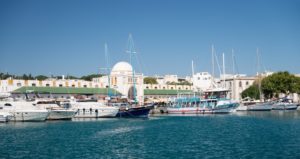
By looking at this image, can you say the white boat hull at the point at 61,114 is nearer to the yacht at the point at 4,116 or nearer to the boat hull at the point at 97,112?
the boat hull at the point at 97,112

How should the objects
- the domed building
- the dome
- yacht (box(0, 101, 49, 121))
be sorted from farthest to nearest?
the dome
the domed building
yacht (box(0, 101, 49, 121))

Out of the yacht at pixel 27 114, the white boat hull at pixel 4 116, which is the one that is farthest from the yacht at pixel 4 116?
the yacht at pixel 27 114

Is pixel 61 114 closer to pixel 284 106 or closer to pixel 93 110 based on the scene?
pixel 93 110

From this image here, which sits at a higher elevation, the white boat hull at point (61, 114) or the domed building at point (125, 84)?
the domed building at point (125, 84)

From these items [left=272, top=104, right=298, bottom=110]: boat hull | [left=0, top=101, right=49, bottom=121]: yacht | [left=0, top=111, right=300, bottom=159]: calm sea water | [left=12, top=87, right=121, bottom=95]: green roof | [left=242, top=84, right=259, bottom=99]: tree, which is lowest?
[left=0, top=111, right=300, bottom=159]: calm sea water

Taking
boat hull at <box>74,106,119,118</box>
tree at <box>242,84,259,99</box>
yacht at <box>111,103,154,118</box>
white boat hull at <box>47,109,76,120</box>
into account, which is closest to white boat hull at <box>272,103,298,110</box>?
tree at <box>242,84,259,99</box>

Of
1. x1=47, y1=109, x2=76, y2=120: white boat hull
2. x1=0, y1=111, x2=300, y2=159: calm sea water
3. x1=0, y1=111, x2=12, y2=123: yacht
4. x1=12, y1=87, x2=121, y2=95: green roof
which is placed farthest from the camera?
x1=12, y1=87, x2=121, y2=95: green roof

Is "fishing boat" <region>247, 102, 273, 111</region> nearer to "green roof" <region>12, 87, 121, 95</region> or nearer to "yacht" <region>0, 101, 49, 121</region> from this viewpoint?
"green roof" <region>12, 87, 121, 95</region>

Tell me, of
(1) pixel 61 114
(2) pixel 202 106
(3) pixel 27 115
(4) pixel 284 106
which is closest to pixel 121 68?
(2) pixel 202 106

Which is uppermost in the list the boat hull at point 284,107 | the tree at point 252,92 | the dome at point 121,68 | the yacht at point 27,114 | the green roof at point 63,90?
the dome at point 121,68

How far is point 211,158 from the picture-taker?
2716 cm

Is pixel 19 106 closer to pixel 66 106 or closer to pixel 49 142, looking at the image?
pixel 66 106

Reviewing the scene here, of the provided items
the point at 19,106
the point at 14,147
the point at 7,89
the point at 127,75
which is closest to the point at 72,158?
the point at 14,147

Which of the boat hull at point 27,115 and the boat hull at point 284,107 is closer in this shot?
the boat hull at point 27,115
